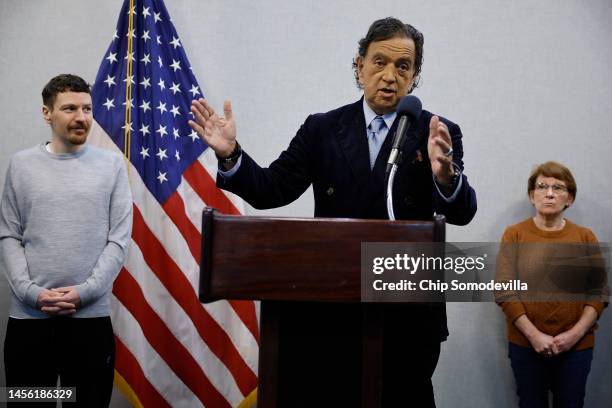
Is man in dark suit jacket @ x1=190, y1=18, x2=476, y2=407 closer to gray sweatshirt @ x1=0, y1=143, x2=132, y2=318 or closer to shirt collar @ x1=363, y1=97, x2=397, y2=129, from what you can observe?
shirt collar @ x1=363, y1=97, x2=397, y2=129

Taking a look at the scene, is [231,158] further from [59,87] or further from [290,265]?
[59,87]

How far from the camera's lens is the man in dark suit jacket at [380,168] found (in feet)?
4.83

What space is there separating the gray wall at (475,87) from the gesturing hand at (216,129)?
1879mm

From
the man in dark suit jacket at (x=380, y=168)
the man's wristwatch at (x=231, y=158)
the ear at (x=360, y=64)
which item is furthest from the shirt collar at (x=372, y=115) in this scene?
the man's wristwatch at (x=231, y=158)

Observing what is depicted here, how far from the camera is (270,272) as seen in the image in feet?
3.85

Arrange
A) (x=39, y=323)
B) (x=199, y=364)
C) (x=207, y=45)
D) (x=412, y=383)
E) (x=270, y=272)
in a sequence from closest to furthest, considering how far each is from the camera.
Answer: (x=270, y=272)
(x=412, y=383)
(x=39, y=323)
(x=199, y=364)
(x=207, y=45)

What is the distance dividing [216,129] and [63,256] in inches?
49.1

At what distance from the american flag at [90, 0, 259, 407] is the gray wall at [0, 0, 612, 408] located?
0.43 meters

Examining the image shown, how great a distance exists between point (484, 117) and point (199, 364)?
7.00 ft

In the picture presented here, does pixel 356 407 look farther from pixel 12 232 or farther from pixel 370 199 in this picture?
pixel 12 232

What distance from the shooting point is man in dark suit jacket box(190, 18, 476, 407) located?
1.47 meters

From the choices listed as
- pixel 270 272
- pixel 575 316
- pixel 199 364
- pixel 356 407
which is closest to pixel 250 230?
pixel 270 272

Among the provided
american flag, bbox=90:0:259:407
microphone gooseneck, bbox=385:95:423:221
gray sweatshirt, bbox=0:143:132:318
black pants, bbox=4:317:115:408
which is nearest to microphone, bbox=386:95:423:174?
microphone gooseneck, bbox=385:95:423:221

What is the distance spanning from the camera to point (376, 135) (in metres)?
1.80
